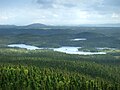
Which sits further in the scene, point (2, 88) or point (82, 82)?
point (82, 82)

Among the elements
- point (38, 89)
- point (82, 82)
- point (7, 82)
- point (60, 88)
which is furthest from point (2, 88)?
point (82, 82)

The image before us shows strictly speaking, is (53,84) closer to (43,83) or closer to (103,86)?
(43,83)

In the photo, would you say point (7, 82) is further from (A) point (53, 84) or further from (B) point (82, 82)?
(B) point (82, 82)

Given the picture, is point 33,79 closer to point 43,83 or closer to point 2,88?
point 43,83

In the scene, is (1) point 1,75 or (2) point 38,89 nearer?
(2) point 38,89

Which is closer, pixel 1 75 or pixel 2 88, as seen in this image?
pixel 2 88

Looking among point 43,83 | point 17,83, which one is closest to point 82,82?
point 43,83

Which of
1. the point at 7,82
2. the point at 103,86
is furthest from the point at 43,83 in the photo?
the point at 103,86
